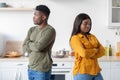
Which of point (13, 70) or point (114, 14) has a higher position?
point (114, 14)

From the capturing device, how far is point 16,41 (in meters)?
4.44

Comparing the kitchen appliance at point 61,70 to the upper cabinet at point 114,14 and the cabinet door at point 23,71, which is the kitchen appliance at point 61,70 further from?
the upper cabinet at point 114,14

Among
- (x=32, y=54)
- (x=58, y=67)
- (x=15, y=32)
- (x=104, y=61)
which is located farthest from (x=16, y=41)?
(x=32, y=54)

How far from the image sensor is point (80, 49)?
2262 millimetres

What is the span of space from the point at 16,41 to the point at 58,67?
A: 1.01 meters

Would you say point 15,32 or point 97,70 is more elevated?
point 15,32

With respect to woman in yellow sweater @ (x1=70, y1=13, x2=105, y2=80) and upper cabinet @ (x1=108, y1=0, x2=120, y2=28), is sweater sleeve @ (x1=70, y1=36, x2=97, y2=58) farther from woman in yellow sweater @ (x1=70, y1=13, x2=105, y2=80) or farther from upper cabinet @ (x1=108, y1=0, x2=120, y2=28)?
upper cabinet @ (x1=108, y1=0, x2=120, y2=28)

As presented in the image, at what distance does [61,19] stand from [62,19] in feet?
0.06

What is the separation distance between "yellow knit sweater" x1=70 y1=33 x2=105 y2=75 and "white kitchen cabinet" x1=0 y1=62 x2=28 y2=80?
175cm

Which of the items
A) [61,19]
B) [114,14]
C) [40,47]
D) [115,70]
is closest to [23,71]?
[61,19]

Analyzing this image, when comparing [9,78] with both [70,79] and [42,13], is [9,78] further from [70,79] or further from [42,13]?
[42,13]

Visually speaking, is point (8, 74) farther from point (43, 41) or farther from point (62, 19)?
point (43, 41)

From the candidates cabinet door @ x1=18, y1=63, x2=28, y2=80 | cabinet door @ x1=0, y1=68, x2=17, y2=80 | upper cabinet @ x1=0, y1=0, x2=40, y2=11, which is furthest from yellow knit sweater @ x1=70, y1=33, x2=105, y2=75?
upper cabinet @ x1=0, y1=0, x2=40, y2=11

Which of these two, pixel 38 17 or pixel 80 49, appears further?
pixel 38 17
